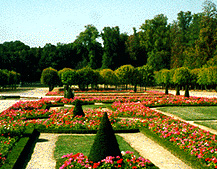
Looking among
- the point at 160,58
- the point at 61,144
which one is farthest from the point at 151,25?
the point at 61,144

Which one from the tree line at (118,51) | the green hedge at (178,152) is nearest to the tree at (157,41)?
the tree line at (118,51)

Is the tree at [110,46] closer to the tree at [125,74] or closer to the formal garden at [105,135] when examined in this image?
the tree at [125,74]

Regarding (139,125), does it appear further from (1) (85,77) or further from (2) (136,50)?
(2) (136,50)

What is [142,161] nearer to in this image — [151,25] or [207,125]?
[207,125]

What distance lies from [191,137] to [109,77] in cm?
3809

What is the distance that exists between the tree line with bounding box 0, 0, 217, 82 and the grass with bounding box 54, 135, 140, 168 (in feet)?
171

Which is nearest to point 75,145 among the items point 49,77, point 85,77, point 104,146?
point 104,146

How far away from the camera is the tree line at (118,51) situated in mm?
66250

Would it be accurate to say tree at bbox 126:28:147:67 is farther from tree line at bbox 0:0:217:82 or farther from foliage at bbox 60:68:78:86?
foliage at bbox 60:68:78:86

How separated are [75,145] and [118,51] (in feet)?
201

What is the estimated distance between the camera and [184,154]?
841 cm

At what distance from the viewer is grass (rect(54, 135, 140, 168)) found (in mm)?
9094

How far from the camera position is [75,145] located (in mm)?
10070

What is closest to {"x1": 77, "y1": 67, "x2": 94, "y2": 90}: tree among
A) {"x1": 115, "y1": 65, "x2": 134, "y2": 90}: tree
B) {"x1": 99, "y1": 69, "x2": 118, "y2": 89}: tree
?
{"x1": 99, "y1": 69, "x2": 118, "y2": 89}: tree
